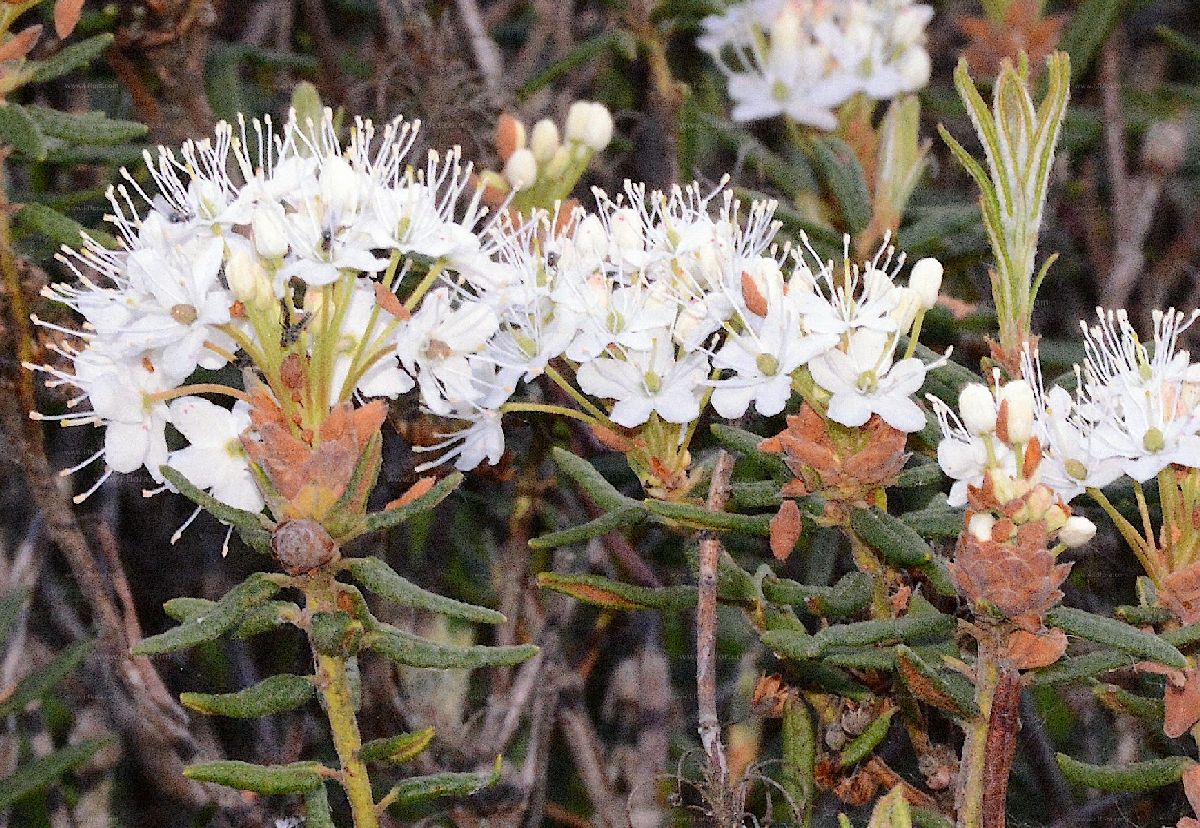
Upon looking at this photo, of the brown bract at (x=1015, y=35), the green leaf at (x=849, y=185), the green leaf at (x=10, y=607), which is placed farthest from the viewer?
the brown bract at (x=1015, y=35)

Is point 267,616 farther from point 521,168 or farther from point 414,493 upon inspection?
point 521,168

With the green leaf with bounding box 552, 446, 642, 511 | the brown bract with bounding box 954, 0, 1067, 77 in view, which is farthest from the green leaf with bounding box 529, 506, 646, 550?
the brown bract with bounding box 954, 0, 1067, 77

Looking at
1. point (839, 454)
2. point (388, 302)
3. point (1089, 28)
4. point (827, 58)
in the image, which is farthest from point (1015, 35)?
point (388, 302)

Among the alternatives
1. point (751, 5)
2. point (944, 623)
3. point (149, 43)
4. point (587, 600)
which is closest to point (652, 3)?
point (751, 5)

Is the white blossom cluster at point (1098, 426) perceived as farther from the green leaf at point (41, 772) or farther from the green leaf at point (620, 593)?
the green leaf at point (41, 772)

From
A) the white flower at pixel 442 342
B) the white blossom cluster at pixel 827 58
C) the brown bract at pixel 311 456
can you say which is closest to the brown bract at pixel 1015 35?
the white blossom cluster at pixel 827 58

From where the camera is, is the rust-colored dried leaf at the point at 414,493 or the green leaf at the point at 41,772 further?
the green leaf at the point at 41,772

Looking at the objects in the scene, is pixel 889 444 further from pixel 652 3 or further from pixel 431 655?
pixel 652 3
